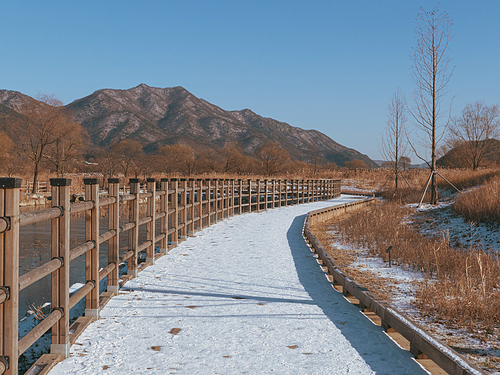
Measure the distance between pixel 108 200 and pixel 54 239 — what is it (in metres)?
1.53

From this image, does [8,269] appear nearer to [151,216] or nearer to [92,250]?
[92,250]

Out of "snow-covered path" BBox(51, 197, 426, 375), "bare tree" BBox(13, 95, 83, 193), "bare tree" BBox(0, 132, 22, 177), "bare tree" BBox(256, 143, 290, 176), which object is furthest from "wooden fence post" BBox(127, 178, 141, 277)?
"bare tree" BBox(256, 143, 290, 176)

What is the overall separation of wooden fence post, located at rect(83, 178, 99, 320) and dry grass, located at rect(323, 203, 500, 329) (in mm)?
3902

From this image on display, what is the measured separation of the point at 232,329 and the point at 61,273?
1.81 m

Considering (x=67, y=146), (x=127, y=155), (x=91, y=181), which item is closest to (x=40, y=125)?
(x=67, y=146)

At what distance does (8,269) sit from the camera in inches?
101

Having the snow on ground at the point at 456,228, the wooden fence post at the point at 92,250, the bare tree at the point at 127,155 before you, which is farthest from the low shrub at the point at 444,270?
the bare tree at the point at 127,155

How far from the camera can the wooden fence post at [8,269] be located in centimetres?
254

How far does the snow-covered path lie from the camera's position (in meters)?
3.40

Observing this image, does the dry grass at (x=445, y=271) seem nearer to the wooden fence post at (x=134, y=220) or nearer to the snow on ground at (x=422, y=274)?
the snow on ground at (x=422, y=274)

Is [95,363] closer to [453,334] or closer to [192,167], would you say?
[453,334]

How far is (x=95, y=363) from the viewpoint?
3.40 metres

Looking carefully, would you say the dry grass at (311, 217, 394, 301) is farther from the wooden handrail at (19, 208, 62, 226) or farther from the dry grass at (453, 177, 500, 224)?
the wooden handrail at (19, 208, 62, 226)

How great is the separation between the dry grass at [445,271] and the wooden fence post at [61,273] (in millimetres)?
4048
